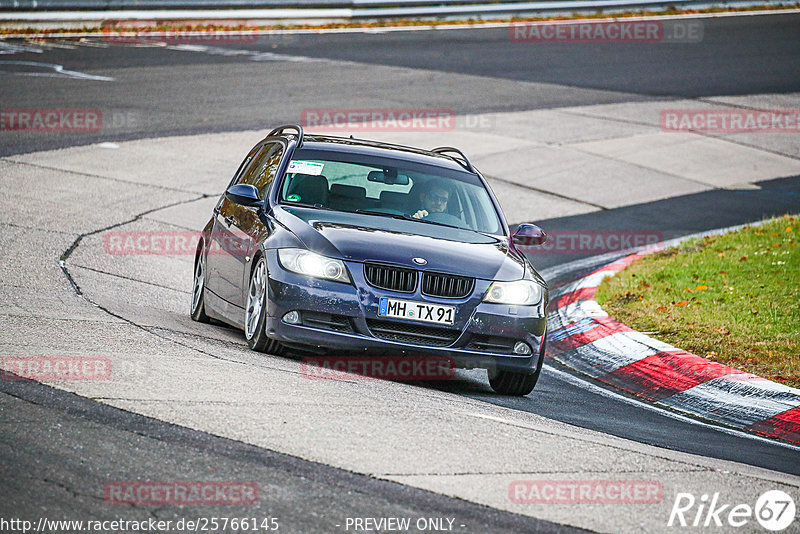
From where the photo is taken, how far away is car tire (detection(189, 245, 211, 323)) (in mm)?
9945

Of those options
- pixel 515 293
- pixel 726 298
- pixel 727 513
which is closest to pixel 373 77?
pixel 726 298

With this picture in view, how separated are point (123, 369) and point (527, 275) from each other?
3016 millimetres

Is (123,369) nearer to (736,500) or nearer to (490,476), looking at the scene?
(490,476)

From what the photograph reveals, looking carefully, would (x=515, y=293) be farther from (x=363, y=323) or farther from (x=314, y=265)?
(x=314, y=265)

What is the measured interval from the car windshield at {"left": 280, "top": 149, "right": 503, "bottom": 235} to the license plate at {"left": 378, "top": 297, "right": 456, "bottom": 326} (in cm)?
124

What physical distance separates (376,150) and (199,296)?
75.1 inches

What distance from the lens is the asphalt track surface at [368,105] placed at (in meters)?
5.30

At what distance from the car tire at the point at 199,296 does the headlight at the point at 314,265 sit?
1937mm

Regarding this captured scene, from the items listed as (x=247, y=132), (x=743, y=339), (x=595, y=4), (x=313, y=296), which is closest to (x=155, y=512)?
(x=313, y=296)

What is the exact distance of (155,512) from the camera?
4.83 metres

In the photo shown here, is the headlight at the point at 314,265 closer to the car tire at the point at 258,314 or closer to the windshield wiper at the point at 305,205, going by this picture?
the car tire at the point at 258,314

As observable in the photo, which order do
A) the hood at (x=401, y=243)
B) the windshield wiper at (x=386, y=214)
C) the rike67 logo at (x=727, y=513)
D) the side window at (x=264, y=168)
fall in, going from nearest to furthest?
1. the rike67 logo at (x=727, y=513)
2. the hood at (x=401, y=243)
3. the windshield wiper at (x=386, y=214)
4. the side window at (x=264, y=168)

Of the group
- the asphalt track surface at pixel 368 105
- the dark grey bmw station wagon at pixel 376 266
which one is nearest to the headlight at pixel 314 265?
the dark grey bmw station wagon at pixel 376 266

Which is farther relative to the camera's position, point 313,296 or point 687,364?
point 687,364
